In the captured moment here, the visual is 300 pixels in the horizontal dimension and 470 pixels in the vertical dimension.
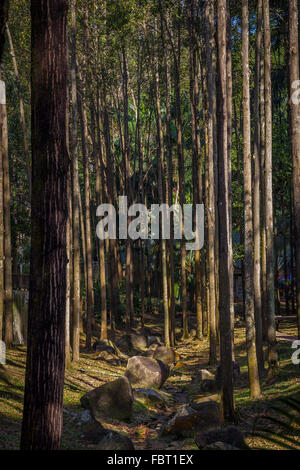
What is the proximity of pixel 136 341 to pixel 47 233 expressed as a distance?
1864 centimetres

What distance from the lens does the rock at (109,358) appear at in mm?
19562

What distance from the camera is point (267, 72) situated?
14.1 metres

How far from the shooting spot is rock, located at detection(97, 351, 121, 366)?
64.2 ft

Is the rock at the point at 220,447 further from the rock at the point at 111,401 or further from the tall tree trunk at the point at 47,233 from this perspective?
the rock at the point at 111,401

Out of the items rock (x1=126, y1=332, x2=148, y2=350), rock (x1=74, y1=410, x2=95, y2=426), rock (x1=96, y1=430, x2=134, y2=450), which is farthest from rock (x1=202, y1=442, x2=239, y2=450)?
rock (x1=126, y1=332, x2=148, y2=350)

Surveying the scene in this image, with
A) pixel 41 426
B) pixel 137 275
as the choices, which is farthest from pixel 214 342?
pixel 137 275

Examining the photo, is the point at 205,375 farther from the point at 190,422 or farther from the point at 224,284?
the point at 224,284

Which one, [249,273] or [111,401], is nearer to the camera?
[111,401]

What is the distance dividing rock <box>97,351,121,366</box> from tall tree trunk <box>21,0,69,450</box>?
46.3 ft

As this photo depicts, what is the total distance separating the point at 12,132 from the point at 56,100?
2244 centimetres

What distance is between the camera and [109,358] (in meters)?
19.9

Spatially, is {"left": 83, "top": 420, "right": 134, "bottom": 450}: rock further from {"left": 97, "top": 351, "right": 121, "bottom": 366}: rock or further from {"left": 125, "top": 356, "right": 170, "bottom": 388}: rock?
{"left": 97, "top": 351, "right": 121, "bottom": 366}: rock

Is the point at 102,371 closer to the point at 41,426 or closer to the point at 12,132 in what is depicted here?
the point at 41,426

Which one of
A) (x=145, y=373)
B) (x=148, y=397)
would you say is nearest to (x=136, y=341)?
(x=145, y=373)
